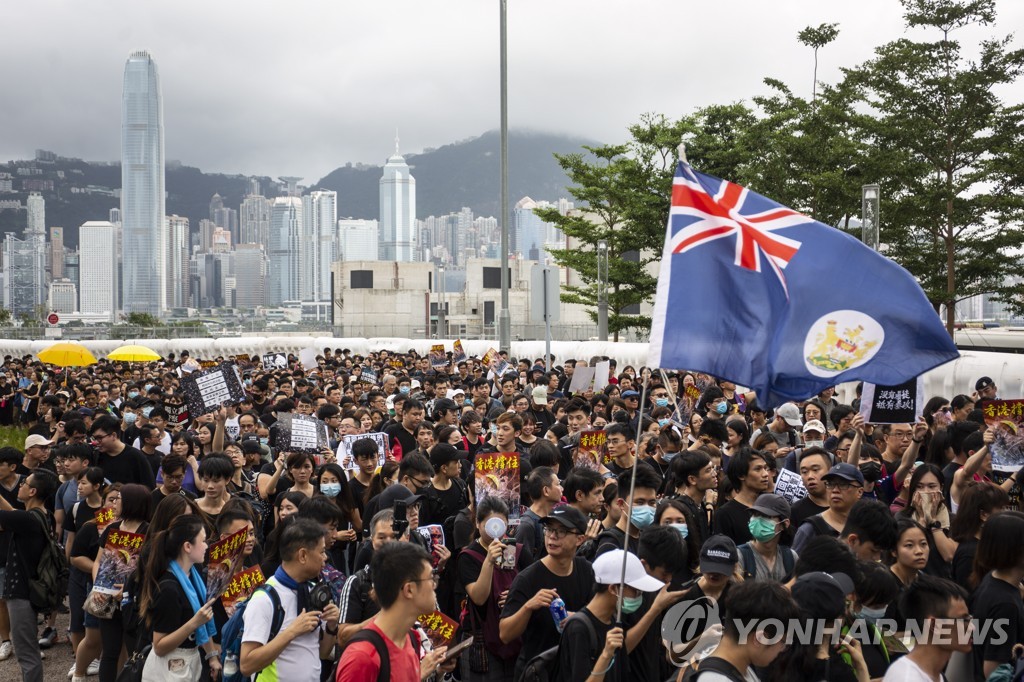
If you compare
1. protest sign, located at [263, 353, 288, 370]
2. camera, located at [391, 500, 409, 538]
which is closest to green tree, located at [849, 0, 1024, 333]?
protest sign, located at [263, 353, 288, 370]

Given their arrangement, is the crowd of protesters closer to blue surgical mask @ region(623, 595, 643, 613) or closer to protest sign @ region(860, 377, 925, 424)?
blue surgical mask @ region(623, 595, 643, 613)

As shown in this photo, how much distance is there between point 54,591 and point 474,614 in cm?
396

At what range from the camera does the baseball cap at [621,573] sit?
4840 mm

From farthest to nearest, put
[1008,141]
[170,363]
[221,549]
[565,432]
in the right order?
[170,363] → [1008,141] → [565,432] → [221,549]

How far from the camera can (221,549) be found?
5723 millimetres

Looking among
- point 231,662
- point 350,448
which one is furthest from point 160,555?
point 350,448

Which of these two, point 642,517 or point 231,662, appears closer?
point 231,662

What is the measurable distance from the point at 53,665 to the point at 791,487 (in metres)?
6.28

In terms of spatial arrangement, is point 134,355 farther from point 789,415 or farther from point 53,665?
point 789,415

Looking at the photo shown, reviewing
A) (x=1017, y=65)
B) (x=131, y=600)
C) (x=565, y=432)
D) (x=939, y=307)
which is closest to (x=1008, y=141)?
(x=1017, y=65)

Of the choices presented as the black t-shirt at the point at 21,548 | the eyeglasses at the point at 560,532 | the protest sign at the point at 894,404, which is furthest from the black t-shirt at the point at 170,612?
the protest sign at the point at 894,404

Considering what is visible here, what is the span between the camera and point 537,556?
261 inches

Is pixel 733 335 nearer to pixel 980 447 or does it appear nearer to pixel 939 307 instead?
pixel 980 447

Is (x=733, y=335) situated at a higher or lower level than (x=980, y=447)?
higher
